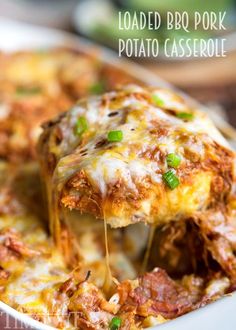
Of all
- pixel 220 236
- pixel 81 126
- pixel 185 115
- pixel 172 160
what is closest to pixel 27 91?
pixel 81 126

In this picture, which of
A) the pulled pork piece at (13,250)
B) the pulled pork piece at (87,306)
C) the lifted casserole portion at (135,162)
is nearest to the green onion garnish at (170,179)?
the lifted casserole portion at (135,162)

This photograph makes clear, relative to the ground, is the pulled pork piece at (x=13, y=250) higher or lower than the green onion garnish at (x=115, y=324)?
higher

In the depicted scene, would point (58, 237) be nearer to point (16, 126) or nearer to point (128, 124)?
point (128, 124)

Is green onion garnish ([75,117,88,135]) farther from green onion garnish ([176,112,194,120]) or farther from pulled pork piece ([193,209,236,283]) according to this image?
pulled pork piece ([193,209,236,283])

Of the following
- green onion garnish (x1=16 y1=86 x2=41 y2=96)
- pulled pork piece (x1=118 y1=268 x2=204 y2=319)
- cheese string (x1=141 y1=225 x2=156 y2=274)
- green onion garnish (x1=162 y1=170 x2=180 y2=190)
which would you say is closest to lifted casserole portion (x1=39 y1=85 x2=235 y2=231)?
green onion garnish (x1=162 y1=170 x2=180 y2=190)

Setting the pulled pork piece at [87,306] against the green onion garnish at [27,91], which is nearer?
the pulled pork piece at [87,306]

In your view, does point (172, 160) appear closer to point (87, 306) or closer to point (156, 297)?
point (156, 297)

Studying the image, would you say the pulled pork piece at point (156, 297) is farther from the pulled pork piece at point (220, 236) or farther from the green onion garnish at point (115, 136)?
the green onion garnish at point (115, 136)
